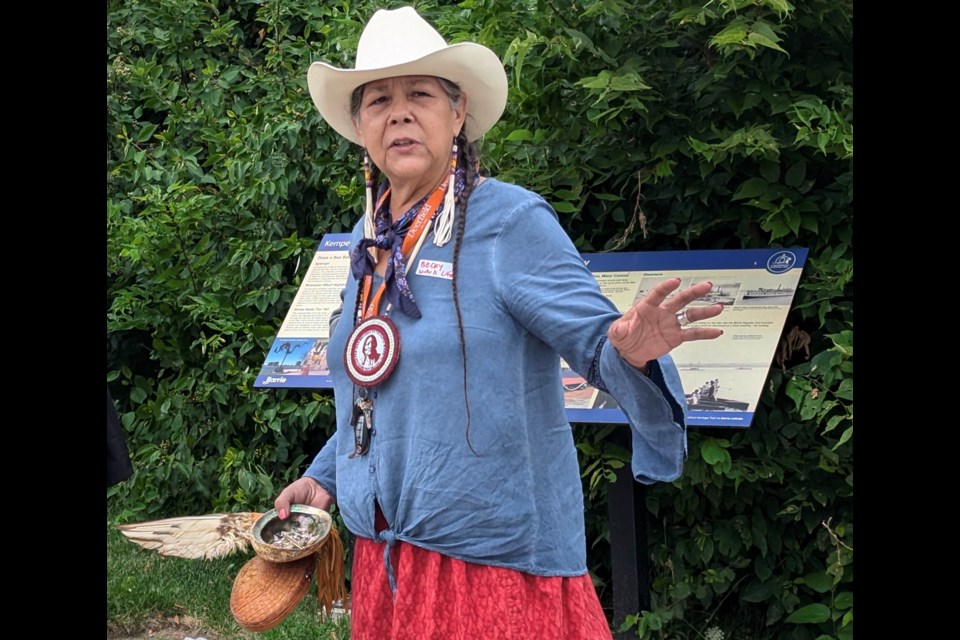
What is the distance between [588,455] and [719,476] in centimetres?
49

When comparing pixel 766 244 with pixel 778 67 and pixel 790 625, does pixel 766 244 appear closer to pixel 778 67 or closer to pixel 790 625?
pixel 778 67

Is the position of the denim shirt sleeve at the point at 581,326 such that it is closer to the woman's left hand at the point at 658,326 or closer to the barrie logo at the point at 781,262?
the woman's left hand at the point at 658,326

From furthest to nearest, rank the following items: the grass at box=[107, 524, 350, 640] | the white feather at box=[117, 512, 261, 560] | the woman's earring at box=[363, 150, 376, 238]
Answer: the grass at box=[107, 524, 350, 640] < the white feather at box=[117, 512, 261, 560] < the woman's earring at box=[363, 150, 376, 238]

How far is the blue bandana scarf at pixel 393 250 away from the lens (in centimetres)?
250

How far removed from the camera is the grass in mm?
4855

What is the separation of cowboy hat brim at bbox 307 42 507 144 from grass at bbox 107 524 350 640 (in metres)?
2.61

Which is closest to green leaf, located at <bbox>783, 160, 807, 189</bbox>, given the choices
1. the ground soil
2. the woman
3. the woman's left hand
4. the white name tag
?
the woman

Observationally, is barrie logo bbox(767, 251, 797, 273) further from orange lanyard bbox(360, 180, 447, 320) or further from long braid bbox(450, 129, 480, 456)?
orange lanyard bbox(360, 180, 447, 320)

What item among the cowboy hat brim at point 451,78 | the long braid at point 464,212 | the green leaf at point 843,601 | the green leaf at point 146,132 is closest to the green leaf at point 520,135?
the cowboy hat brim at point 451,78

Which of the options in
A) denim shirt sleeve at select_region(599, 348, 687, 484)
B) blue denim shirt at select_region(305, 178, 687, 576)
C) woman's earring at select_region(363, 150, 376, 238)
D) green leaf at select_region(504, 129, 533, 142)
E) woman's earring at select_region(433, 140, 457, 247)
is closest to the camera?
denim shirt sleeve at select_region(599, 348, 687, 484)

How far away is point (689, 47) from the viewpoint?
14.3 feet

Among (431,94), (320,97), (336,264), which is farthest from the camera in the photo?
(336,264)

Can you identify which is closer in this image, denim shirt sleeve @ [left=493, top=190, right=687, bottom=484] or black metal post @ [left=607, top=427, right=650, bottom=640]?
denim shirt sleeve @ [left=493, top=190, right=687, bottom=484]

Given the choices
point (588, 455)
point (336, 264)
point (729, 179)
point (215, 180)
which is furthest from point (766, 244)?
point (215, 180)
